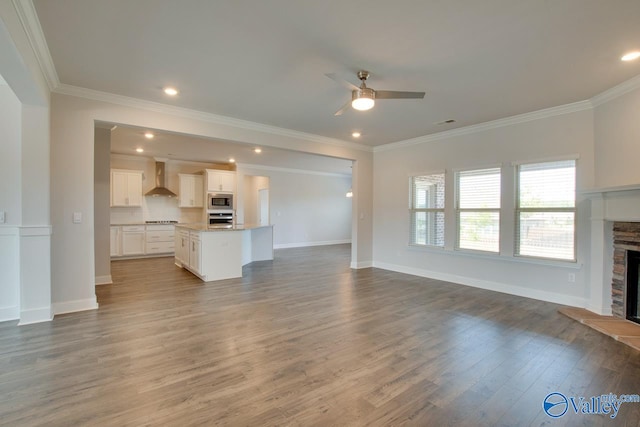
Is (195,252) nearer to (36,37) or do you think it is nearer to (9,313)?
(9,313)

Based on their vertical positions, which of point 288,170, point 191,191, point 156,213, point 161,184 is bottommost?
point 156,213

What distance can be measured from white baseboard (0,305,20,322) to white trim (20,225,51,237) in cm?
96

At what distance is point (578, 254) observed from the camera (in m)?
4.02

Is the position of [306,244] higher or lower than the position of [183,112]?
lower

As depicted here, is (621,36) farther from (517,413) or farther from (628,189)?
(517,413)

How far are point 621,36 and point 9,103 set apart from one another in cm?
619

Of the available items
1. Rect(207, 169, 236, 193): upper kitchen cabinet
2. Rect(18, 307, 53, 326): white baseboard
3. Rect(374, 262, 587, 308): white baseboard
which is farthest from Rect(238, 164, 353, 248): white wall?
Rect(18, 307, 53, 326): white baseboard

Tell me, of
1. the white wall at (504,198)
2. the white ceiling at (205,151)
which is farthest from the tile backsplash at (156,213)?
the white wall at (504,198)

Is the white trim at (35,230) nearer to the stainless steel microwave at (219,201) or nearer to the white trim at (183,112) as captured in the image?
the white trim at (183,112)

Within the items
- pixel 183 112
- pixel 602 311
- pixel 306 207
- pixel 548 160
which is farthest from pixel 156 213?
pixel 602 311

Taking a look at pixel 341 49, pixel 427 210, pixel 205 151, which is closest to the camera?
pixel 341 49

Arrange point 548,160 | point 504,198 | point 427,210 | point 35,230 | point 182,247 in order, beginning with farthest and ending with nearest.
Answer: point 182,247
point 427,210
point 504,198
point 548,160
point 35,230

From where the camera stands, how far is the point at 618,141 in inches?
140

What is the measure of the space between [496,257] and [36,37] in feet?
20.3
